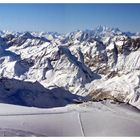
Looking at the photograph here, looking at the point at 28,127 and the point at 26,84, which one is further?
the point at 26,84

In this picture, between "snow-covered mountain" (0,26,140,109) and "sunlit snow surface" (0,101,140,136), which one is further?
"snow-covered mountain" (0,26,140,109)

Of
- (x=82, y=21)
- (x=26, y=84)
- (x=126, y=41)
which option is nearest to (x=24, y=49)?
(x=126, y=41)

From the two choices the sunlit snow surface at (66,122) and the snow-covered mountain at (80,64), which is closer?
the sunlit snow surface at (66,122)

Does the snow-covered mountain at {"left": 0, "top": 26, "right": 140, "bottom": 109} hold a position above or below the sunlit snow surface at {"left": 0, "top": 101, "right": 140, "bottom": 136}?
below

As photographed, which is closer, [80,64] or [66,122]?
[66,122]

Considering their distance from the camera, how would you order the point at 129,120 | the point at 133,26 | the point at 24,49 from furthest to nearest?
the point at 24,49, the point at 133,26, the point at 129,120

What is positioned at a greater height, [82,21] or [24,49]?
[82,21]

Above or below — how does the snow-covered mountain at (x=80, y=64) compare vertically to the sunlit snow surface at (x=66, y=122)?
below

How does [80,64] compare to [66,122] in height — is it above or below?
below

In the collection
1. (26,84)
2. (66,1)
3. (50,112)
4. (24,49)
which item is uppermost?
(66,1)

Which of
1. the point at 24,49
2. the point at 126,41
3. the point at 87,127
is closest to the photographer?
the point at 87,127

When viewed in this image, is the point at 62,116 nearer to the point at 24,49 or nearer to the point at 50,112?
the point at 50,112
